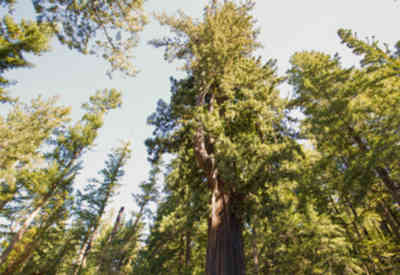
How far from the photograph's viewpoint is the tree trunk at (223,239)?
486 centimetres

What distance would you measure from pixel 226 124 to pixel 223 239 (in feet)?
14.2

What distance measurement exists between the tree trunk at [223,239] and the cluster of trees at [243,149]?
3cm

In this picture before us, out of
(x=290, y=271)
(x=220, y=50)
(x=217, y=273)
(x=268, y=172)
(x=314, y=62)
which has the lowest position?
(x=217, y=273)

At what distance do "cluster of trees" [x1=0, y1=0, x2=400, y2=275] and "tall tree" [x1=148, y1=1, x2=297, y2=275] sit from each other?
0.05m

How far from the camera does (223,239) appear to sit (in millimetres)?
5320

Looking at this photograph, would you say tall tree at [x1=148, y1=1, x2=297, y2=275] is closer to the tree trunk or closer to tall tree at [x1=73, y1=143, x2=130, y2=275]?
the tree trunk

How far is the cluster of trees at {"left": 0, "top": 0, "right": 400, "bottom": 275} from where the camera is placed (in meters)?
6.22

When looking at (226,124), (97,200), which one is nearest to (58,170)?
(97,200)

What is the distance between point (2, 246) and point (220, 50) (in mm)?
28274

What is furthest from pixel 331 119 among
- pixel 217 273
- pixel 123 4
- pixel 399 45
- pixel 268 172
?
pixel 123 4

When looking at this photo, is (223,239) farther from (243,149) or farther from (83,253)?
(83,253)

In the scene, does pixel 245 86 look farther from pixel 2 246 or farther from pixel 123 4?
pixel 2 246

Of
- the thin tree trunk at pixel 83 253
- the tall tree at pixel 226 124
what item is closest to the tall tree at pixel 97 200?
the thin tree trunk at pixel 83 253

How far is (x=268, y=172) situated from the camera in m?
6.14
